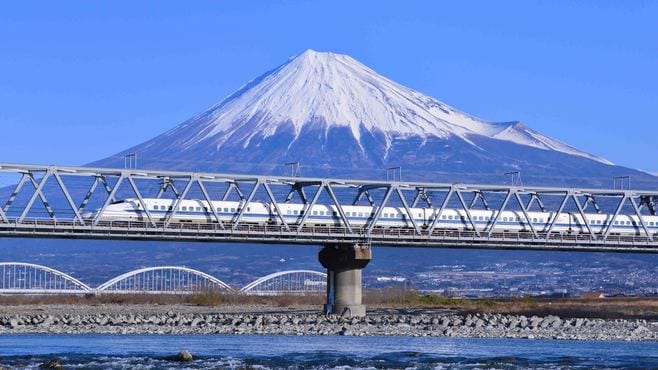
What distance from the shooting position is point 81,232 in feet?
249

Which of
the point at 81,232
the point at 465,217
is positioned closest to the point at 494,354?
the point at 81,232

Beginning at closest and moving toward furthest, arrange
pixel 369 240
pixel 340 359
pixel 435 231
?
pixel 340 359 → pixel 369 240 → pixel 435 231

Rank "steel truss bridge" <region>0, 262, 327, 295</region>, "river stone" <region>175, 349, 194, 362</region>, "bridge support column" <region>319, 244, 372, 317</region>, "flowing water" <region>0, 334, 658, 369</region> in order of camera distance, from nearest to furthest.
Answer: "flowing water" <region>0, 334, 658, 369</region> < "river stone" <region>175, 349, 194, 362</region> < "bridge support column" <region>319, 244, 372, 317</region> < "steel truss bridge" <region>0, 262, 327, 295</region>

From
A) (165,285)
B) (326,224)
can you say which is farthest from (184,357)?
(165,285)

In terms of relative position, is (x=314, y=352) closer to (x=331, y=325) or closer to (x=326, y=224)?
(x=331, y=325)

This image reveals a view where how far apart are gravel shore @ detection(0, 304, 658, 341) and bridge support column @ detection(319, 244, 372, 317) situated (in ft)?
4.12

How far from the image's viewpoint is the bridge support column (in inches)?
3127

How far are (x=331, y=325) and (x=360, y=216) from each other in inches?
951

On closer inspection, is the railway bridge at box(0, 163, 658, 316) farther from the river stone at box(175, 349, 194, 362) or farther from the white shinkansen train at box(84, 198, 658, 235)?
the river stone at box(175, 349, 194, 362)

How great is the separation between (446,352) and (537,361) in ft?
14.9

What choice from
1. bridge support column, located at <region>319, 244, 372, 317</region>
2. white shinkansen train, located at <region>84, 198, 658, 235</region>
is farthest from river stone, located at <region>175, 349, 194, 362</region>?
bridge support column, located at <region>319, 244, 372, 317</region>

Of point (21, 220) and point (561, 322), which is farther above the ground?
point (21, 220)

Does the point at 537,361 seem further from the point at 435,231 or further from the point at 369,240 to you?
the point at 435,231

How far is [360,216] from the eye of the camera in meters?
93.2
